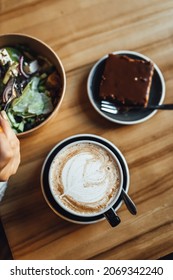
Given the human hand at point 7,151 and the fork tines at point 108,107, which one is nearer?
the human hand at point 7,151

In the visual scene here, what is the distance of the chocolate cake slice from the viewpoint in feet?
3.78

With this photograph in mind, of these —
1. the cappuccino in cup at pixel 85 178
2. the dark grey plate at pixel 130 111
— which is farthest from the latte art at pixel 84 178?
the dark grey plate at pixel 130 111

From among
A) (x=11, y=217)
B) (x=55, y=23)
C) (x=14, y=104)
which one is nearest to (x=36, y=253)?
(x=11, y=217)

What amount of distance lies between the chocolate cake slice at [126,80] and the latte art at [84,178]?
16 cm

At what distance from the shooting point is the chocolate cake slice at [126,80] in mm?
1151

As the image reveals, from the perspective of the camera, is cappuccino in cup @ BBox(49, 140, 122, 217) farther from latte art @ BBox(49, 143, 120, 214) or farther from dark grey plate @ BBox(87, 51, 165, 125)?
dark grey plate @ BBox(87, 51, 165, 125)

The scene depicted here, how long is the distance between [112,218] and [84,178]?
125 millimetres

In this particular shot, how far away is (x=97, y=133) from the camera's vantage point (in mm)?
1166

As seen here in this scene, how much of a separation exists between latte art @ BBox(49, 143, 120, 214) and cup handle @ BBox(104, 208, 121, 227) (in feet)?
0.08

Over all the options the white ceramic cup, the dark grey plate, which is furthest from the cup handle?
the dark grey plate

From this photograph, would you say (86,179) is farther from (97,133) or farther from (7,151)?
(7,151)

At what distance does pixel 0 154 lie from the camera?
2.94 feet

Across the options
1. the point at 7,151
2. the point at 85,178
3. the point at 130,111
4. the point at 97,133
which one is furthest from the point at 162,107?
the point at 7,151

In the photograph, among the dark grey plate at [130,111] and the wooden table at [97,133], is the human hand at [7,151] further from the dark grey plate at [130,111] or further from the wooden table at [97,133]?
the dark grey plate at [130,111]
